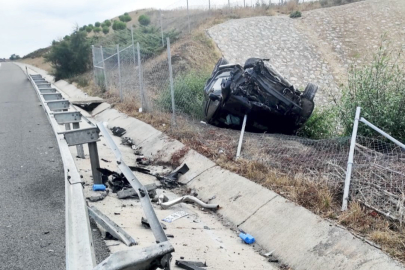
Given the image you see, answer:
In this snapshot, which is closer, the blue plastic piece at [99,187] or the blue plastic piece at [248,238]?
the blue plastic piece at [248,238]

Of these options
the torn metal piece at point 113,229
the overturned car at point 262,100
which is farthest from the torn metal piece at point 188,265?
the overturned car at point 262,100

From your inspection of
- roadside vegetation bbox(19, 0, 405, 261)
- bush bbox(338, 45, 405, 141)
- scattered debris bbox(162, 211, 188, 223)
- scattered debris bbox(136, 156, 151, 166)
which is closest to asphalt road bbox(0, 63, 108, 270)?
scattered debris bbox(162, 211, 188, 223)

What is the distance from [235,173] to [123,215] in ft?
6.73

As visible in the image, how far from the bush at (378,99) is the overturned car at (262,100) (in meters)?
0.97

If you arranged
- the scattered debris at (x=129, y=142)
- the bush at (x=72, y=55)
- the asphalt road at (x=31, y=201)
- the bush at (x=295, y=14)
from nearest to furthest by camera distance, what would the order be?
the asphalt road at (x=31, y=201) → the scattered debris at (x=129, y=142) → the bush at (x=72, y=55) → the bush at (x=295, y=14)

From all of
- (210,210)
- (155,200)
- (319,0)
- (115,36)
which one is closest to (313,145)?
(210,210)

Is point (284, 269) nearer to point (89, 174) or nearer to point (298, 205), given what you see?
point (298, 205)

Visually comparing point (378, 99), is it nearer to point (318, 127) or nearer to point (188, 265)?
point (318, 127)

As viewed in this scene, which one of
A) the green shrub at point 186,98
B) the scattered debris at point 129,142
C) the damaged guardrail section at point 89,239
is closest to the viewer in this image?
the damaged guardrail section at point 89,239

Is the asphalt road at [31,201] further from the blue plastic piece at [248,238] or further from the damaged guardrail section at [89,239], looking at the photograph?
the blue plastic piece at [248,238]

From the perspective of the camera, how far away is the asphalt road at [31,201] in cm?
362

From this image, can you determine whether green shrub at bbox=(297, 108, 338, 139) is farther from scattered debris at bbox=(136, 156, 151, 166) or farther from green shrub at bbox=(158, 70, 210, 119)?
scattered debris at bbox=(136, 156, 151, 166)

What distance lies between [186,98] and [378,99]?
5382 mm

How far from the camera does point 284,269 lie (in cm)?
440
